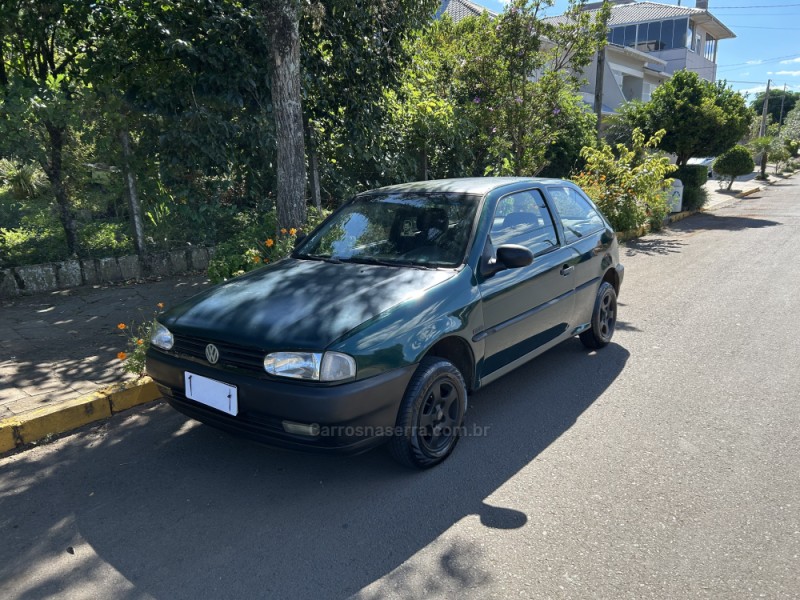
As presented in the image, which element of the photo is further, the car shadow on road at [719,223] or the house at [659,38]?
the house at [659,38]

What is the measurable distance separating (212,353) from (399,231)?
1601 millimetres

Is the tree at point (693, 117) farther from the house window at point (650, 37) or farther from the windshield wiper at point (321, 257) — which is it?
the house window at point (650, 37)

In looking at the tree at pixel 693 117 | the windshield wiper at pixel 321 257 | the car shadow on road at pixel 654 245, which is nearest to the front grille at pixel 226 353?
the windshield wiper at pixel 321 257

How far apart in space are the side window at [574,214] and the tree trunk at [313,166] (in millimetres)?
4010

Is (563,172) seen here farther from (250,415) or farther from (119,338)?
(250,415)

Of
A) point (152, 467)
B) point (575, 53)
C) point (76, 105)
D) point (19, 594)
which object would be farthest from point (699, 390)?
point (575, 53)

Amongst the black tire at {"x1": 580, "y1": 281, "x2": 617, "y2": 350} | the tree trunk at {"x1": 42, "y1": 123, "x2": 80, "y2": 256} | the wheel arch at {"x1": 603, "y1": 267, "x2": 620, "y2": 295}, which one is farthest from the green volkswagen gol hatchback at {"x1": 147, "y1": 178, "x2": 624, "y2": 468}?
the tree trunk at {"x1": 42, "y1": 123, "x2": 80, "y2": 256}

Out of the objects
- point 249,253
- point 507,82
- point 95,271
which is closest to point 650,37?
point 507,82

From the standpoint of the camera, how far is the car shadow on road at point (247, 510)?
2.60 metres

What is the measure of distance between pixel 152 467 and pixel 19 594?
1.08 meters

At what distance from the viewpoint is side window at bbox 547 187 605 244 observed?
4.88 metres

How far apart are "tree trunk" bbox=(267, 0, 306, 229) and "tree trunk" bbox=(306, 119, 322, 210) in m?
1.86

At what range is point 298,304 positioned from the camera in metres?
3.32

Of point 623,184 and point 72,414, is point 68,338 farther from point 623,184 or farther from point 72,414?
point 623,184
